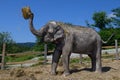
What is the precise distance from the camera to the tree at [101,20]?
46188 mm

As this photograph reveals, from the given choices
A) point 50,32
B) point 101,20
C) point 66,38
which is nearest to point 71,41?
point 66,38

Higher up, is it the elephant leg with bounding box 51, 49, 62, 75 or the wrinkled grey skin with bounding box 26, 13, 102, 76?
the wrinkled grey skin with bounding box 26, 13, 102, 76

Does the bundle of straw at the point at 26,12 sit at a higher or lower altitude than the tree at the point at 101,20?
lower

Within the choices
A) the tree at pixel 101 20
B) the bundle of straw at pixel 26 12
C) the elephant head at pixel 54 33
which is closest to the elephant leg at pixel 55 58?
the elephant head at pixel 54 33

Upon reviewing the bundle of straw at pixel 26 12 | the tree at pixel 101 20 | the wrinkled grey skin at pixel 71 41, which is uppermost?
the tree at pixel 101 20

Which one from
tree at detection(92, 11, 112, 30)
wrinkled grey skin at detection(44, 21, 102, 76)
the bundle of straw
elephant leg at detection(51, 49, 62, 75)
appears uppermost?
tree at detection(92, 11, 112, 30)

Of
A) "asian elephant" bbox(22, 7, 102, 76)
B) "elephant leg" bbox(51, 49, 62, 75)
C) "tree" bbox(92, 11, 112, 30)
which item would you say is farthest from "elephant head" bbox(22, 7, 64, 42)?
"tree" bbox(92, 11, 112, 30)

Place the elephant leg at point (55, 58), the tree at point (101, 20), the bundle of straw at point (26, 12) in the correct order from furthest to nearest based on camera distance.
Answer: the tree at point (101, 20) → the elephant leg at point (55, 58) → the bundle of straw at point (26, 12)

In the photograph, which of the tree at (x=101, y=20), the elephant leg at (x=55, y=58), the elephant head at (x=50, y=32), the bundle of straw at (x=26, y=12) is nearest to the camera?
the bundle of straw at (x=26, y=12)

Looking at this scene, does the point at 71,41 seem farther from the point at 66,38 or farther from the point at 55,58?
the point at 55,58

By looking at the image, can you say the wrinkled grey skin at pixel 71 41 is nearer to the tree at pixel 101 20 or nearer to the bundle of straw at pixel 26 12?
the bundle of straw at pixel 26 12

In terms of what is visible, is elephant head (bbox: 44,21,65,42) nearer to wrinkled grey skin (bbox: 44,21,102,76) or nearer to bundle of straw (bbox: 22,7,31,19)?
wrinkled grey skin (bbox: 44,21,102,76)

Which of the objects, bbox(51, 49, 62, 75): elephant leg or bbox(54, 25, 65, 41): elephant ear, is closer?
bbox(54, 25, 65, 41): elephant ear

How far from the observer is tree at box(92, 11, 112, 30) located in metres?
46.2
